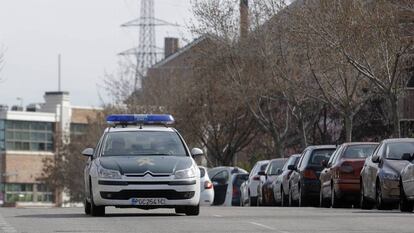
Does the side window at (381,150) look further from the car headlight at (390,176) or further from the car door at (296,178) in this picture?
the car door at (296,178)

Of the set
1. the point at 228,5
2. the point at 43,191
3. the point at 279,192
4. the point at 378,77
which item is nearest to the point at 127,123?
the point at 279,192

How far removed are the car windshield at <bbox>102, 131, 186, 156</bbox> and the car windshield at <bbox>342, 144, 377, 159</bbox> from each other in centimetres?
815

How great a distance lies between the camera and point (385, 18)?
38438 mm

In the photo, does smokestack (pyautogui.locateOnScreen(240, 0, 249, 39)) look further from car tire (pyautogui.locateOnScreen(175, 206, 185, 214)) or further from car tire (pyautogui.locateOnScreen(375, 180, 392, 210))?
car tire (pyautogui.locateOnScreen(175, 206, 185, 214))

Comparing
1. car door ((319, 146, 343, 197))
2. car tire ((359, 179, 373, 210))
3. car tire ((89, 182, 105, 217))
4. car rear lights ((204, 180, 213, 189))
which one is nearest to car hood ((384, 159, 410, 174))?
car tire ((359, 179, 373, 210))

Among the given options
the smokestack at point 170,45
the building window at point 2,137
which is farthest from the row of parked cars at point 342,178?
the building window at point 2,137

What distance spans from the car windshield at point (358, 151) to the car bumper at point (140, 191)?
362 inches

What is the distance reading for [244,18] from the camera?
5191cm

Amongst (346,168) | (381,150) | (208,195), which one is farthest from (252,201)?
(381,150)

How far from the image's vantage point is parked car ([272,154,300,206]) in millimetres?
37781

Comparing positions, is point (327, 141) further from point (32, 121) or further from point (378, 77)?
point (32, 121)

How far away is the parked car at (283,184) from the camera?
1487 inches

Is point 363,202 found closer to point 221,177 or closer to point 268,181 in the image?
point 268,181

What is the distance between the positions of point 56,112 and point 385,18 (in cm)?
8797
